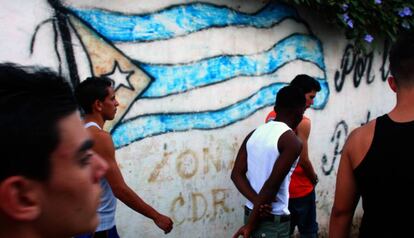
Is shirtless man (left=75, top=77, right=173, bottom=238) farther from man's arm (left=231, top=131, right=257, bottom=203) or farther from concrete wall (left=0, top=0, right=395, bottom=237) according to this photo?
man's arm (left=231, top=131, right=257, bottom=203)

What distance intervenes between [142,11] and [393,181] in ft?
7.79

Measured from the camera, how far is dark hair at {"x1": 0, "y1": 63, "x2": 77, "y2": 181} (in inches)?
44.6

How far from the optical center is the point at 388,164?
229cm

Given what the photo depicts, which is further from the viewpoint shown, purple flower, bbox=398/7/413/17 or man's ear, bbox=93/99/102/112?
purple flower, bbox=398/7/413/17

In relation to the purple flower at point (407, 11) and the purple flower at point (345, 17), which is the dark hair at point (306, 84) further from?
the purple flower at point (407, 11)

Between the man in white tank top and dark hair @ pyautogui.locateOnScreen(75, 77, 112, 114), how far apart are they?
1.09 m

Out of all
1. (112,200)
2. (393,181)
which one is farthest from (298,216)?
(393,181)

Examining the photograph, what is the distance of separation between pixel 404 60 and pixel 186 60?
2118mm

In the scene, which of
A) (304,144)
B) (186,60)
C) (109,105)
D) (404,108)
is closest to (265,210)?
(304,144)

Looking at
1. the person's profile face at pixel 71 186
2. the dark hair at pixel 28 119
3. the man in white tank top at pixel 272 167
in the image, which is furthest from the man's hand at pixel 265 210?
the dark hair at pixel 28 119

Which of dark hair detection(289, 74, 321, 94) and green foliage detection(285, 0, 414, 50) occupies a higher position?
green foliage detection(285, 0, 414, 50)

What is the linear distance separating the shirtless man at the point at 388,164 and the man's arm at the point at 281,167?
767 millimetres

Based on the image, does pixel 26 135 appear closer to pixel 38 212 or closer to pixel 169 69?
pixel 38 212

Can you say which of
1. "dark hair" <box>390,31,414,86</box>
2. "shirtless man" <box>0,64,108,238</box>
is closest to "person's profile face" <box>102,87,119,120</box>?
"dark hair" <box>390,31,414,86</box>
